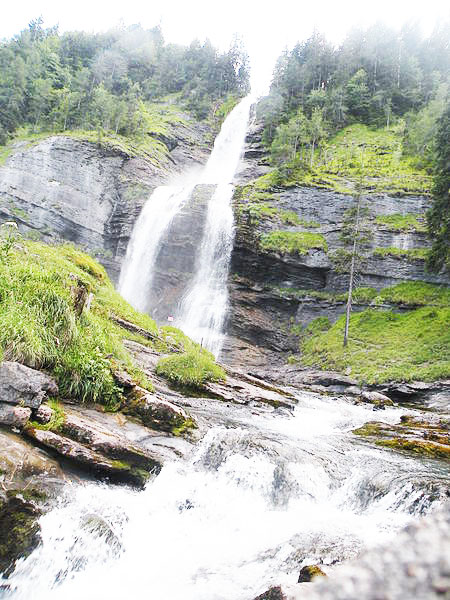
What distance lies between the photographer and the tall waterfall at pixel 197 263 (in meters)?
32.3

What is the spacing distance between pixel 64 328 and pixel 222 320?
972 inches

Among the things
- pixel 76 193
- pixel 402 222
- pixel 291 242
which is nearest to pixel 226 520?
pixel 291 242

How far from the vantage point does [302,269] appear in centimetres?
3422

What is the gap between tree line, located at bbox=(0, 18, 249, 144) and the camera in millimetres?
57438

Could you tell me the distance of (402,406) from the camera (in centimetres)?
1825

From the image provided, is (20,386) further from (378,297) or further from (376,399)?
(378,297)

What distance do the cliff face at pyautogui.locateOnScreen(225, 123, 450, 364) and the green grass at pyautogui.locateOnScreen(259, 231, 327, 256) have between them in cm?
25

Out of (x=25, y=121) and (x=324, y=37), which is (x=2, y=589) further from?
(x=324, y=37)

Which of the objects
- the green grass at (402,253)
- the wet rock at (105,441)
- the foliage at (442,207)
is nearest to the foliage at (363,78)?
the green grass at (402,253)

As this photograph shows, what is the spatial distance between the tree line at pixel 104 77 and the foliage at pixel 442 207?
43839 millimetres

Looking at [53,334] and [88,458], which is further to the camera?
[53,334]

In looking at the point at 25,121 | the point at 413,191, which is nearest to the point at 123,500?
the point at 413,191

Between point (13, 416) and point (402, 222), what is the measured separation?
34.5m

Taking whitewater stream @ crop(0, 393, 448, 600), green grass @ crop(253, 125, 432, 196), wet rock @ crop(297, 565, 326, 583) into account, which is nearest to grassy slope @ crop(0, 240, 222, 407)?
whitewater stream @ crop(0, 393, 448, 600)
